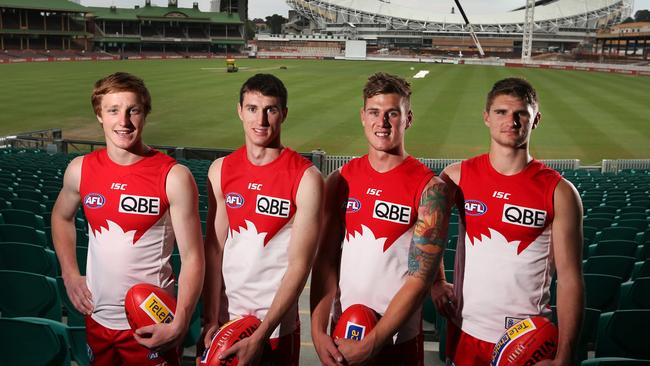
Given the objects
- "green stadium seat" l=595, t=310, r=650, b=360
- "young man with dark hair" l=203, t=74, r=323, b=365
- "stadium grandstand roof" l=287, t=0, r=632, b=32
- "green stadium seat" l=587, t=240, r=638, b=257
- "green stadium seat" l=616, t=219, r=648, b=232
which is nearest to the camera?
"young man with dark hair" l=203, t=74, r=323, b=365

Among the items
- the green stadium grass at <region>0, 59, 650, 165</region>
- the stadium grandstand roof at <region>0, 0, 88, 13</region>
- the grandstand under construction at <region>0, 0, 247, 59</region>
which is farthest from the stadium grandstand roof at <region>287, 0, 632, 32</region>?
the green stadium grass at <region>0, 59, 650, 165</region>

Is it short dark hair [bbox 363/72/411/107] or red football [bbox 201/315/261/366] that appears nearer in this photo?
red football [bbox 201/315/261/366]

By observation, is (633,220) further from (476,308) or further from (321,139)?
(321,139)

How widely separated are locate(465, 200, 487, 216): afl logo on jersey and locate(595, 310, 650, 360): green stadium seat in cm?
136

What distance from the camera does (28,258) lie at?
5.29m

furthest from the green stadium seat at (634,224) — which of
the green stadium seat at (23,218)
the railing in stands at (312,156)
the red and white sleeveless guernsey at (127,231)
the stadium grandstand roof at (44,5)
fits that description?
the stadium grandstand roof at (44,5)

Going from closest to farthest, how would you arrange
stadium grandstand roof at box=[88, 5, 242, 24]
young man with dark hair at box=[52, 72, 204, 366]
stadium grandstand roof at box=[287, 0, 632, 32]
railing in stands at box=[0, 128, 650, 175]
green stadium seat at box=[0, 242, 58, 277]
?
young man with dark hair at box=[52, 72, 204, 366] < green stadium seat at box=[0, 242, 58, 277] < railing in stands at box=[0, 128, 650, 175] < stadium grandstand roof at box=[88, 5, 242, 24] < stadium grandstand roof at box=[287, 0, 632, 32]

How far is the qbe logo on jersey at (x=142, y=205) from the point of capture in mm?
3375

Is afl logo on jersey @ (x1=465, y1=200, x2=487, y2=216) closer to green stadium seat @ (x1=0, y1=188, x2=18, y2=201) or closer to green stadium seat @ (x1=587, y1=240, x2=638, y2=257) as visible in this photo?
green stadium seat @ (x1=587, y1=240, x2=638, y2=257)

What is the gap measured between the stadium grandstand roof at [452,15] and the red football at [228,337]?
15685 centimetres

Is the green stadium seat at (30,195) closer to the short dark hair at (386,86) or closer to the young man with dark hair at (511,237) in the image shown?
the short dark hair at (386,86)

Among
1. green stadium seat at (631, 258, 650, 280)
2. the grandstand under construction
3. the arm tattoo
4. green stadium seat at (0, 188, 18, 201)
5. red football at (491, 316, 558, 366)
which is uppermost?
the grandstand under construction

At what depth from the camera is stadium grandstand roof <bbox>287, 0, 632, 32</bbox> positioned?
152m

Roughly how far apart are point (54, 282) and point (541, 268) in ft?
11.3
